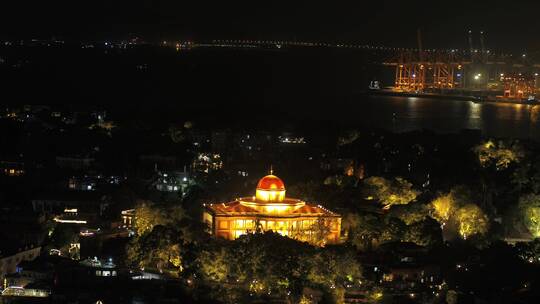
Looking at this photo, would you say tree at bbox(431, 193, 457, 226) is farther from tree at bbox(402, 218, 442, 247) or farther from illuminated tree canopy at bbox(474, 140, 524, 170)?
illuminated tree canopy at bbox(474, 140, 524, 170)

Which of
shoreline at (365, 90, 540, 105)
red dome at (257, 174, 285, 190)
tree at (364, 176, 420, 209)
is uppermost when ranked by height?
shoreline at (365, 90, 540, 105)

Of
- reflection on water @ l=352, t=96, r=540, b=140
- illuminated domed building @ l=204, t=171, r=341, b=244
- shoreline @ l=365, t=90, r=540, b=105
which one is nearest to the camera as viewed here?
illuminated domed building @ l=204, t=171, r=341, b=244

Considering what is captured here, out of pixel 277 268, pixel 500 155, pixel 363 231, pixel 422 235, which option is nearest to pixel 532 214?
pixel 422 235

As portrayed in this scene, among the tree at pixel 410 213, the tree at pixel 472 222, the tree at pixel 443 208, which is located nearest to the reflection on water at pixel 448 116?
the tree at pixel 443 208

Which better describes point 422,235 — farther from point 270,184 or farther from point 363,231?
point 270,184

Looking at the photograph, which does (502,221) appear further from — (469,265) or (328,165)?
(328,165)

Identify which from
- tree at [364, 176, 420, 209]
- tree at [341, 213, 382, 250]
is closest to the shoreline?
tree at [364, 176, 420, 209]

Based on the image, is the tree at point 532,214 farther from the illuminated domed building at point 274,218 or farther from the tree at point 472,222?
the illuminated domed building at point 274,218
